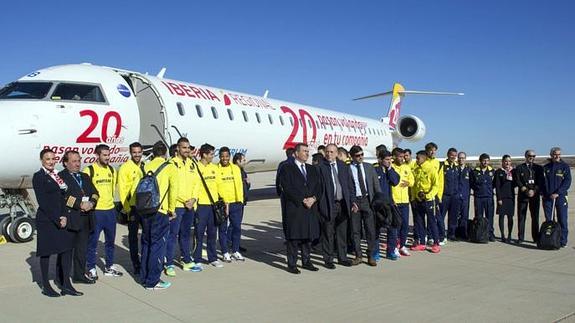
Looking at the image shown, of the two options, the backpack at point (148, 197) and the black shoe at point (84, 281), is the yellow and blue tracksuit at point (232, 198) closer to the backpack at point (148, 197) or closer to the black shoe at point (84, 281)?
the backpack at point (148, 197)

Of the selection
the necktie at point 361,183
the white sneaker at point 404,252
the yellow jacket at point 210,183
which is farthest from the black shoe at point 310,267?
the white sneaker at point 404,252

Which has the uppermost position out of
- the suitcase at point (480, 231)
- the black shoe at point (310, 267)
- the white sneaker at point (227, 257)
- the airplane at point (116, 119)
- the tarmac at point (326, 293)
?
the airplane at point (116, 119)

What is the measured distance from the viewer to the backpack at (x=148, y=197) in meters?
6.00

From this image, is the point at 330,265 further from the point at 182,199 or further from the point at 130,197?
the point at 130,197

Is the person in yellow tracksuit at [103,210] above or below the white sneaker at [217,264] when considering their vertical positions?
above

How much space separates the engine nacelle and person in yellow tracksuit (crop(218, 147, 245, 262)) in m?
19.0

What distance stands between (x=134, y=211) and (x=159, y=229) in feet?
2.88

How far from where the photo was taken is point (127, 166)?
7141 mm

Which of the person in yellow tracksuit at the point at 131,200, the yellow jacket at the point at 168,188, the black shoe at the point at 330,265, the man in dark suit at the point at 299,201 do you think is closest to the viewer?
the yellow jacket at the point at 168,188

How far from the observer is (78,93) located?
9.92 m

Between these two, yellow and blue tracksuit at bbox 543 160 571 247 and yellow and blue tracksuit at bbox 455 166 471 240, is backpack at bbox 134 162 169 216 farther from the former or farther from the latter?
yellow and blue tracksuit at bbox 543 160 571 247

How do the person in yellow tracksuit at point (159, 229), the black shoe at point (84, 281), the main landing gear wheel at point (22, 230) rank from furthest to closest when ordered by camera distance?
1. the main landing gear wheel at point (22, 230)
2. the black shoe at point (84, 281)
3. the person in yellow tracksuit at point (159, 229)

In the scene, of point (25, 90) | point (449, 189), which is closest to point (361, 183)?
point (449, 189)

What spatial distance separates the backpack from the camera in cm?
600
